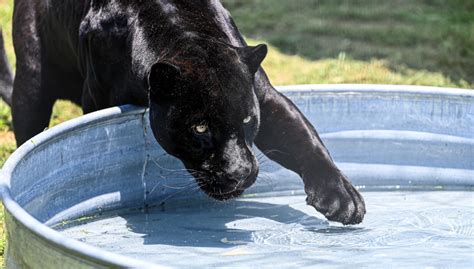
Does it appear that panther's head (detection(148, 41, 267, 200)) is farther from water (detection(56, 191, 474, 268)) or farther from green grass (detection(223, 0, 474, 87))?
green grass (detection(223, 0, 474, 87))

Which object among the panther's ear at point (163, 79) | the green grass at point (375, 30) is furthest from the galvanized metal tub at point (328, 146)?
the green grass at point (375, 30)

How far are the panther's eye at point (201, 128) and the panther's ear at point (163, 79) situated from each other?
134 mm

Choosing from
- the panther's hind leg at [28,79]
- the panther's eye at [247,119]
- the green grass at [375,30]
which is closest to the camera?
the panther's eye at [247,119]

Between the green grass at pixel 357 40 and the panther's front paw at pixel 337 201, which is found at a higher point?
the panther's front paw at pixel 337 201

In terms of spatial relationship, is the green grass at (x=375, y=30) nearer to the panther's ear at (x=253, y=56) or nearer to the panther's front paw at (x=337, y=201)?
the panther's front paw at (x=337, y=201)

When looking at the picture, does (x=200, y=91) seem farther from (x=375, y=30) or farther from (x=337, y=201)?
(x=375, y=30)

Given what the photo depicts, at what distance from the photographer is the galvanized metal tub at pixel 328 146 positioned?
3.37m

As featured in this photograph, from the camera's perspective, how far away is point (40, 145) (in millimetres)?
3023

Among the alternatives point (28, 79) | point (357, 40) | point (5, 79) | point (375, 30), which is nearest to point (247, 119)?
point (28, 79)

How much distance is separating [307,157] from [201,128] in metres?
0.49

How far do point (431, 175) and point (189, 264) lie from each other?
141cm

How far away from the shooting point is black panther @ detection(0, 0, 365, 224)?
3.38 m

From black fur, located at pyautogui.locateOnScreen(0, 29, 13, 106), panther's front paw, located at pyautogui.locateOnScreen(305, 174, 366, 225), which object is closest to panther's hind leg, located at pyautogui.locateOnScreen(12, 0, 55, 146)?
black fur, located at pyautogui.locateOnScreen(0, 29, 13, 106)

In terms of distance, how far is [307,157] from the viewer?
3688 millimetres
